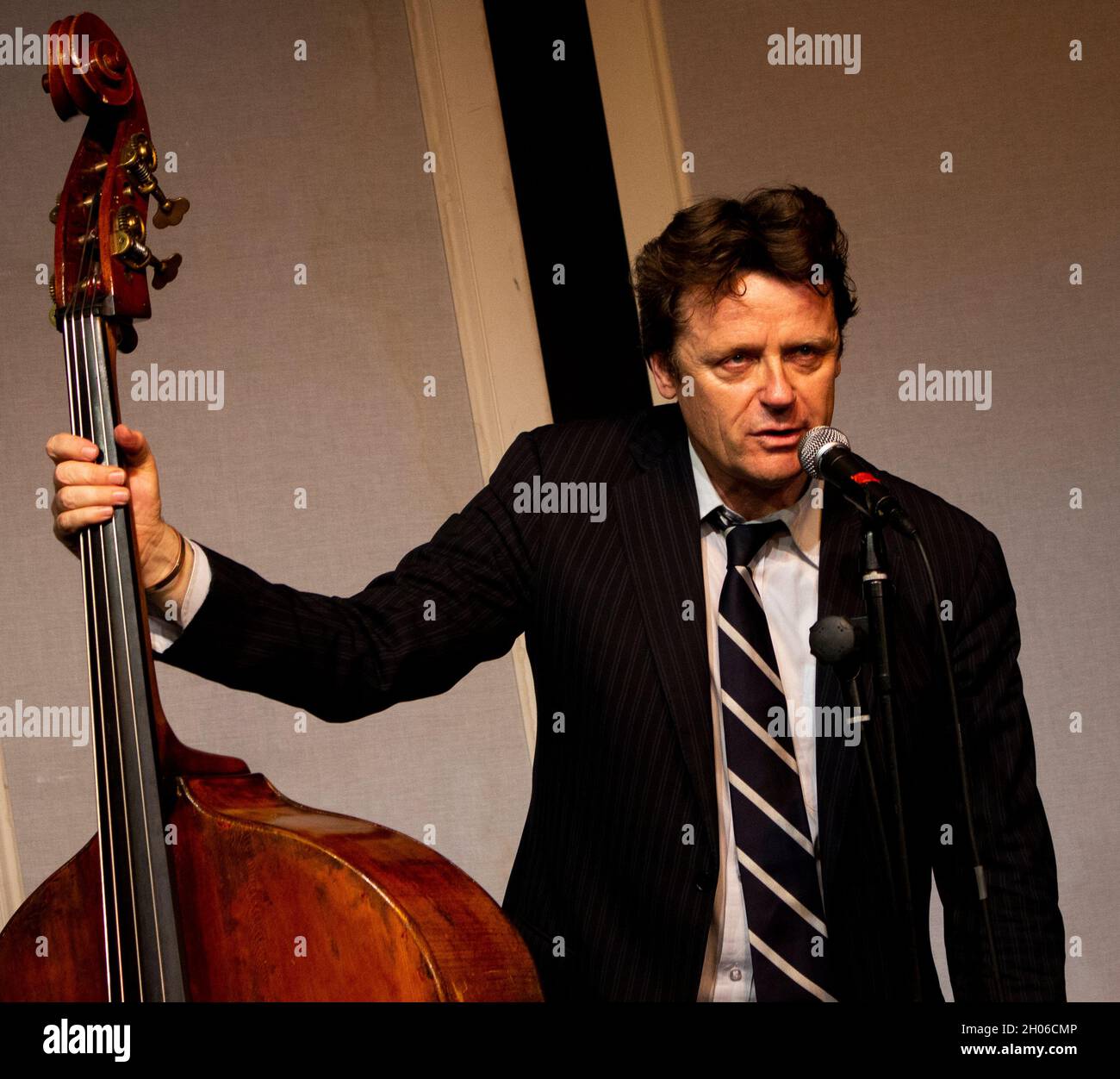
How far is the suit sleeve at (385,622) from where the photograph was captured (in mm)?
1638

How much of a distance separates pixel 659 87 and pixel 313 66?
0.82 meters

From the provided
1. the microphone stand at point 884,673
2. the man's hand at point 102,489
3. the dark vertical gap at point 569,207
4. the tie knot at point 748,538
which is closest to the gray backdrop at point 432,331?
the dark vertical gap at point 569,207

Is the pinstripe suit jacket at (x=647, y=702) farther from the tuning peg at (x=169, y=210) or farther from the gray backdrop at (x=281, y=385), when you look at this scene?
the gray backdrop at (x=281, y=385)

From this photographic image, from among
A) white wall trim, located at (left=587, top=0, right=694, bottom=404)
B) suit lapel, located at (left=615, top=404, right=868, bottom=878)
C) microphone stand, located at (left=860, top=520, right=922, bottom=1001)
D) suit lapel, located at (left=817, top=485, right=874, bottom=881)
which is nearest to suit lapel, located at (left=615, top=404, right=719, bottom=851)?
suit lapel, located at (left=615, top=404, right=868, bottom=878)

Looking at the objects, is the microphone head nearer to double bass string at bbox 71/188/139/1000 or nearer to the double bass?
the double bass

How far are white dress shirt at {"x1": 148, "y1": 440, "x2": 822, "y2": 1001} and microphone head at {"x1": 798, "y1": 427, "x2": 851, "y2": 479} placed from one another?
14.0 inches

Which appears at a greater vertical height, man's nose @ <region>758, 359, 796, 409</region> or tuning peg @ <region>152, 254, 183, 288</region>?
tuning peg @ <region>152, 254, 183, 288</region>

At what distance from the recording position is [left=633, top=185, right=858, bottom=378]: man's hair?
6.33 feet

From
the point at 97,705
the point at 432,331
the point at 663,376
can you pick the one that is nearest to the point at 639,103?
the point at 432,331

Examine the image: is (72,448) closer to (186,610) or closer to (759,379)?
(186,610)

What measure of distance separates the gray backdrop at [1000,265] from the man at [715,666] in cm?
110

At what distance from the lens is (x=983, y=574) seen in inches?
76.2
